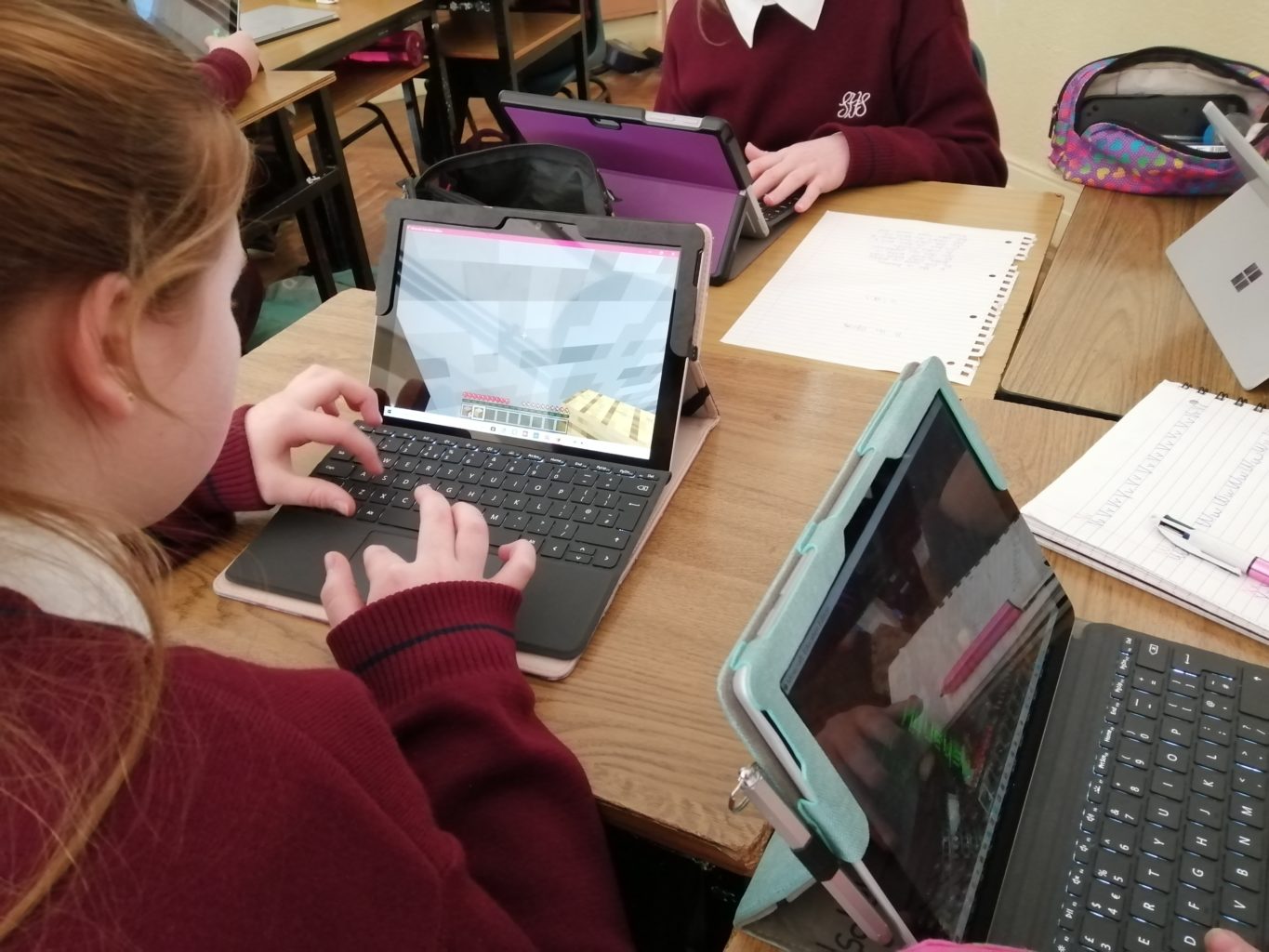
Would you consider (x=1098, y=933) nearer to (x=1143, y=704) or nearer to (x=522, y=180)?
(x=1143, y=704)

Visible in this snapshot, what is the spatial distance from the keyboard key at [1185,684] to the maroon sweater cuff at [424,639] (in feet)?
1.34

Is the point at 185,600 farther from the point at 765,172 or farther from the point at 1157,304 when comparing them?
the point at 1157,304

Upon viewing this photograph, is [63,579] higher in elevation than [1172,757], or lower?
higher

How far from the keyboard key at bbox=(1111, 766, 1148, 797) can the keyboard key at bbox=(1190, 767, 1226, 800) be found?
0.08 ft

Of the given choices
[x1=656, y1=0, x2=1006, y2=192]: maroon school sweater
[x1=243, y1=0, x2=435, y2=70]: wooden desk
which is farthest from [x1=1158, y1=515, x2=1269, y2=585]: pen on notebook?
[x1=243, y1=0, x2=435, y2=70]: wooden desk

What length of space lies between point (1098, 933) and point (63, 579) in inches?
20.7

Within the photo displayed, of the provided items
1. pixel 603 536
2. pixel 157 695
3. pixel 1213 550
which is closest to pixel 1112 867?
pixel 1213 550

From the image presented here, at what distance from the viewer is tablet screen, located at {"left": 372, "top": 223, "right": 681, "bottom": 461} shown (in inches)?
29.6

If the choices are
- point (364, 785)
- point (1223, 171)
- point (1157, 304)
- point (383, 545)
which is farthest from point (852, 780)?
point (1223, 171)

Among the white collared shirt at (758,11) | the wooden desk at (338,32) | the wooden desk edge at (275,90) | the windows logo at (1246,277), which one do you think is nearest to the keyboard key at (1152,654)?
the windows logo at (1246,277)

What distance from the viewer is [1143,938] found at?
0.46m

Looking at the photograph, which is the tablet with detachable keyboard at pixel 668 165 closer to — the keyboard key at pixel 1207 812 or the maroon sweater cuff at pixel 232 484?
the maroon sweater cuff at pixel 232 484

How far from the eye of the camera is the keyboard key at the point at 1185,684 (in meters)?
0.56

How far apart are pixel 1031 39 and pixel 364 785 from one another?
253 cm
